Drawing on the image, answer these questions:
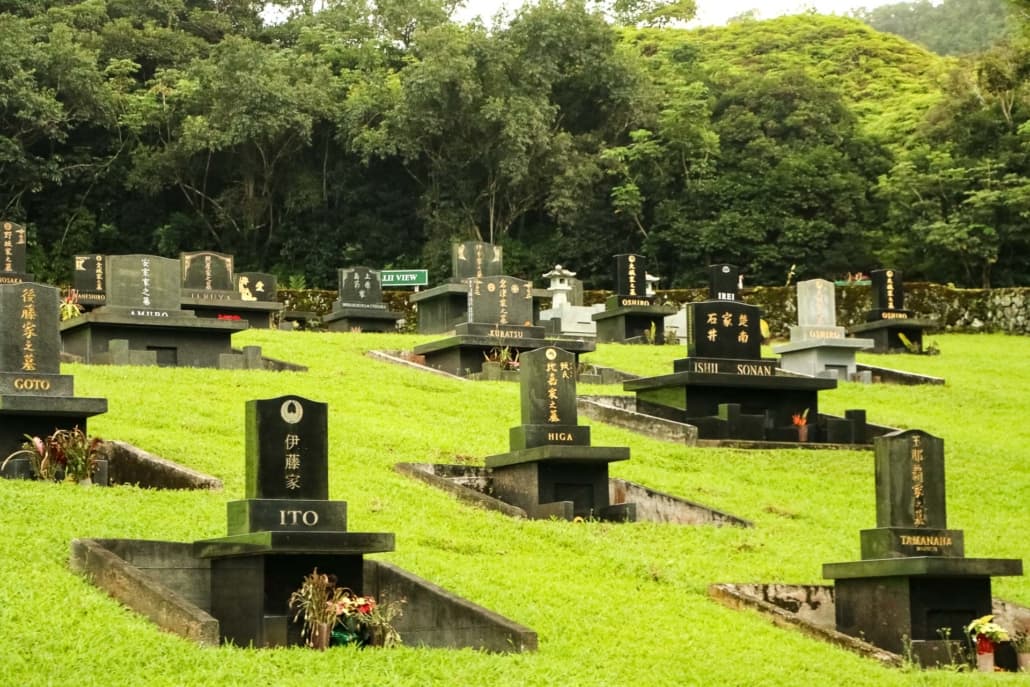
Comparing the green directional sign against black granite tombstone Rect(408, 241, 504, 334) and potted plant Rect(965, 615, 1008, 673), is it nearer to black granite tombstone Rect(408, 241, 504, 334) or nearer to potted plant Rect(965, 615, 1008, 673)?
black granite tombstone Rect(408, 241, 504, 334)

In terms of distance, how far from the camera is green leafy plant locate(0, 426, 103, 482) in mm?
17500

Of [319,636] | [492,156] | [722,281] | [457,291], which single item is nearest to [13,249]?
[457,291]

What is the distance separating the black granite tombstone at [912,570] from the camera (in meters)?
15.3

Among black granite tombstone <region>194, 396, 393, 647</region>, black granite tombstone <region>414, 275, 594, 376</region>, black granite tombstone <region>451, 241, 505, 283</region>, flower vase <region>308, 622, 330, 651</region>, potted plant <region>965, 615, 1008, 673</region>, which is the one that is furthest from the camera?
black granite tombstone <region>451, 241, 505, 283</region>

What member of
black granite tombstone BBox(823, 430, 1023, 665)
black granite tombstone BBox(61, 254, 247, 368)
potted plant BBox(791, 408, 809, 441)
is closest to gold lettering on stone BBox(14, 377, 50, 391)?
black granite tombstone BBox(823, 430, 1023, 665)

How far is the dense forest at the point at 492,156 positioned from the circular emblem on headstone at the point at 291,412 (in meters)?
37.4

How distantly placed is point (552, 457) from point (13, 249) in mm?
19953

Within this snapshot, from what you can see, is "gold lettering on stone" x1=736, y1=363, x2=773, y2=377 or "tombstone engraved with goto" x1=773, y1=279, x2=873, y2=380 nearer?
"gold lettering on stone" x1=736, y1=363, x2=773, y2=377

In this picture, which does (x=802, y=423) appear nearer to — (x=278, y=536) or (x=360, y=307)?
(x=278, y=536)

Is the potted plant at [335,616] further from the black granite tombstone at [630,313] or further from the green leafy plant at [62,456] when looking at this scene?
the black granite tombstone at [630,313]

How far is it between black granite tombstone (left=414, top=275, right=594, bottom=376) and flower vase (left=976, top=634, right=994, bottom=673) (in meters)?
16.6

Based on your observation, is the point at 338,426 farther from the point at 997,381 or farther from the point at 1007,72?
the point at 1007,72

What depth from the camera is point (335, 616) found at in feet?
42.0

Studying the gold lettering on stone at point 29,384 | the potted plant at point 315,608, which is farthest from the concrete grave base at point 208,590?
the gold lettering on stone at point 29,384
